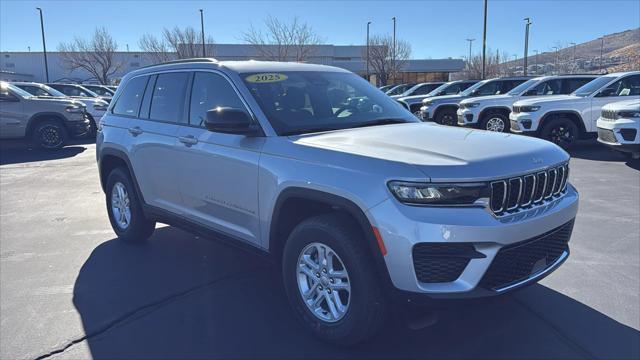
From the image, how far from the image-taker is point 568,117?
38.3 feet

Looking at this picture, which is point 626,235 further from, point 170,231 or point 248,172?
point 170,231

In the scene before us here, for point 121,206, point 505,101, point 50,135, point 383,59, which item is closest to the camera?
point 121,206

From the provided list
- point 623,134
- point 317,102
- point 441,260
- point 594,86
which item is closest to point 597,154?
point 594,86

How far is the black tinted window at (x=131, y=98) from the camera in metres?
5.19

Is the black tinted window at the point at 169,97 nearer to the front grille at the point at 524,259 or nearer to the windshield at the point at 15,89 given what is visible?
the front grille at the point at 524,259

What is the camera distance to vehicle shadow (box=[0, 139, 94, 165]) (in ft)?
40.4

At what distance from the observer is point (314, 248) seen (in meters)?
3.23

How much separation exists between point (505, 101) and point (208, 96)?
11.0 meters

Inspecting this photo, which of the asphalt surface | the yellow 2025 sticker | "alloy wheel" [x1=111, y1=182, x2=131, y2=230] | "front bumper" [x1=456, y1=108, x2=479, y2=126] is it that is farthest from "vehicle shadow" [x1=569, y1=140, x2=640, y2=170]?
"alloy wheel" [x1=111, y1=182, x2=131, y2=230]

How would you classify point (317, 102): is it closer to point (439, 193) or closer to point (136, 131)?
point (439, 193)

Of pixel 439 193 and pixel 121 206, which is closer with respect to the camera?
pixel 439 193

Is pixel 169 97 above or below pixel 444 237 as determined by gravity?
above

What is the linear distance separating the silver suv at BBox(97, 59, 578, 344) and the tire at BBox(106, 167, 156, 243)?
18.2 inches

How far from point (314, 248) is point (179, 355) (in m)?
1.10
